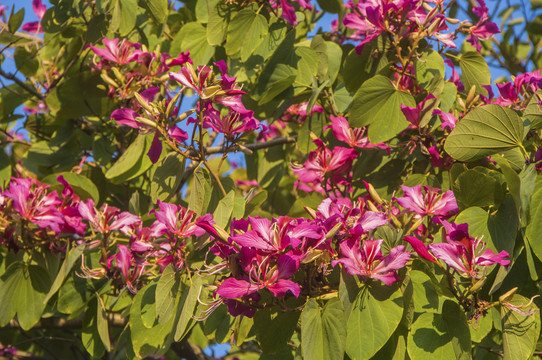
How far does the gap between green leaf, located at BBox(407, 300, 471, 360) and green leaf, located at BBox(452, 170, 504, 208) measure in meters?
0.41

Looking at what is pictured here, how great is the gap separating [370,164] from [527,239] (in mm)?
916

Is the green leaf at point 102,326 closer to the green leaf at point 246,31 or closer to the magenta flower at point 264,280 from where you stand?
the magenta flower at point 264,280

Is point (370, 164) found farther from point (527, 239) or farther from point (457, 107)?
point (527, 239)

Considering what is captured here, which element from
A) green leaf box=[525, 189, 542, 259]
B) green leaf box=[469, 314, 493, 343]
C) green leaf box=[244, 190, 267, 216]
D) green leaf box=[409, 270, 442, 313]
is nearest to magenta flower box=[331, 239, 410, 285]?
green leaf box=[409, 270, 442, 313]

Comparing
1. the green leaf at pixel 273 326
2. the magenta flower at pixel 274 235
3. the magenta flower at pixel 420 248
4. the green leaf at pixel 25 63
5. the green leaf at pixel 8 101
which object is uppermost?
the green leaf at pixel 25 63

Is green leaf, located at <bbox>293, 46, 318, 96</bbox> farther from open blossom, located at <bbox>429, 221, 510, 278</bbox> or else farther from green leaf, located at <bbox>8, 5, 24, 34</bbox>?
green leaf, located at <bbox>8, 5, 24, 34</bbox>

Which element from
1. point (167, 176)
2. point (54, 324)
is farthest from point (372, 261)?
point (54, 324)

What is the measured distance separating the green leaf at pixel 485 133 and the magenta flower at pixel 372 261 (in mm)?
463

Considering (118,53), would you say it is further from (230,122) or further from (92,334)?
(92,334)

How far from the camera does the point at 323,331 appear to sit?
1566mm

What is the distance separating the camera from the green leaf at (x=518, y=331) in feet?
5.27

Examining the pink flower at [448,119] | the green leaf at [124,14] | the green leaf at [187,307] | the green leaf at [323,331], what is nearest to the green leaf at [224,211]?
the green leaf at [187,307]

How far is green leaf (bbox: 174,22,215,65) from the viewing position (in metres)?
2.78

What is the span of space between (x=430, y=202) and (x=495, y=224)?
0.21m
